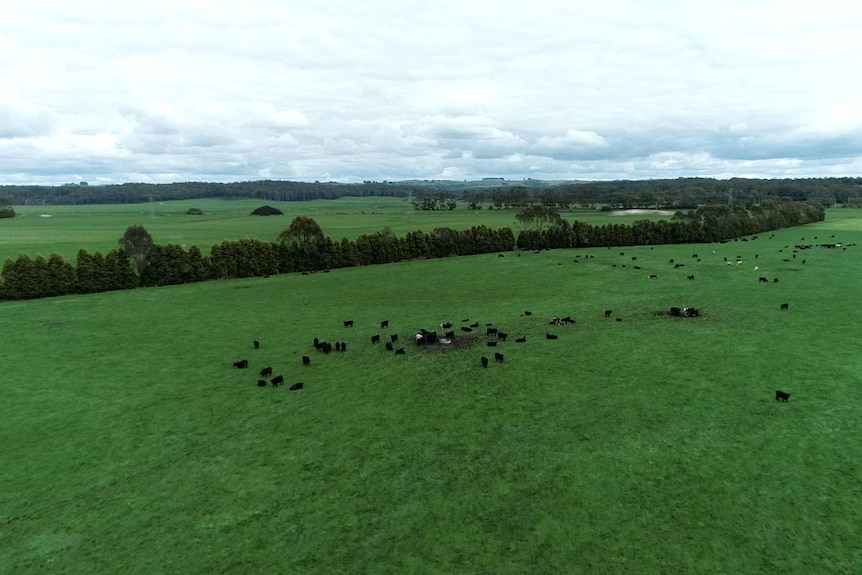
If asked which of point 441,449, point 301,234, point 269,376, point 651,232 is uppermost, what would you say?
point 301,234

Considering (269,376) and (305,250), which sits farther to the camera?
(305,250)

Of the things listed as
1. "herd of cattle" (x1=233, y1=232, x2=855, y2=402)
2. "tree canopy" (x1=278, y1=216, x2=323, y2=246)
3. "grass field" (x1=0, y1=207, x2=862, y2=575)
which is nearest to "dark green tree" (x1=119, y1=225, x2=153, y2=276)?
"tree canopy" (x1=278, y1=216, x2=323, y2=246)

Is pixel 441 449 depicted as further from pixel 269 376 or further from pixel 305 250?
pixel 305 250

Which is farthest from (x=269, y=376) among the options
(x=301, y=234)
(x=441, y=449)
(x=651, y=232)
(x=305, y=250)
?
(x=651, y=232)

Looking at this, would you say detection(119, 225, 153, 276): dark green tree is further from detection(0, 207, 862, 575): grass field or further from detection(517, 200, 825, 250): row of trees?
detection(517, 200, 825, 250): row of trees

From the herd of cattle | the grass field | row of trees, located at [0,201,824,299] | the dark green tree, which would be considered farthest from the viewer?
the dark green tree

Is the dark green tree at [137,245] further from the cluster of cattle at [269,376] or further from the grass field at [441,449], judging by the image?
the cluster of cattle at [269,376]
